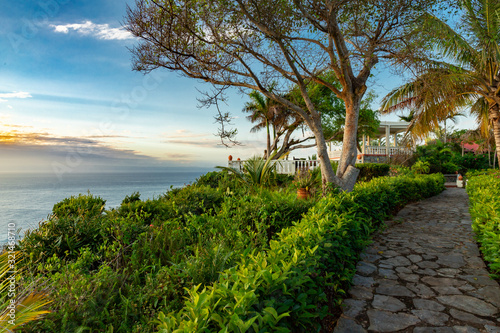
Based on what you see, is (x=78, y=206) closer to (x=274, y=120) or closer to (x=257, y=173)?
(x=257, y=173)

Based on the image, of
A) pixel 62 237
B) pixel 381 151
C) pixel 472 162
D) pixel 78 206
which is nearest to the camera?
pixel 62 237

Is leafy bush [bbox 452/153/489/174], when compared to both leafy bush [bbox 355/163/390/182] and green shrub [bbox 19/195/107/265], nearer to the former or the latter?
leafy bush [bbox 355/163/390/182]

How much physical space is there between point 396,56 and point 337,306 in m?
5.66

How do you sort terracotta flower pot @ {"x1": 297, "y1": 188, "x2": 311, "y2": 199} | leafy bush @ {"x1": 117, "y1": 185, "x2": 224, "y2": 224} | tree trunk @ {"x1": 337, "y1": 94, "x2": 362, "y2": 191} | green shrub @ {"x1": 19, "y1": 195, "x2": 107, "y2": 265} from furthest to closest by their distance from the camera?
tree trunk @ {"x1": 337, "y1": 94, "x2": 362, "y2": 191}, terracotta flower pot @ {"x1": 297, "y1": 188, "x2": 311, "y2": 199}, leafy bush @ {"x1": 117, "y1": 185, "x2": 224, "y2": 224}, green shrub @ {"x1": 19, "y1": 195, "x2": 107, "y2": 265}

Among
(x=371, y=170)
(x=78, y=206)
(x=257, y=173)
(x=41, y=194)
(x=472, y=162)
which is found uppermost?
(x=472, y=162)

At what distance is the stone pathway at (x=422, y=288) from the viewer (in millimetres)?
2479

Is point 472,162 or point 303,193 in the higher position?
point 472,162

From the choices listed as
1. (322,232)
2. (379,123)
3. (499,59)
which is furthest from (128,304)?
(379,123)

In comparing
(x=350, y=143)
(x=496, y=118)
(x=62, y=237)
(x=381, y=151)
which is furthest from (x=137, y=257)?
(x=381, y=151)

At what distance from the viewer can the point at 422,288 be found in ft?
10.4

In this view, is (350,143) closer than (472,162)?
Yes

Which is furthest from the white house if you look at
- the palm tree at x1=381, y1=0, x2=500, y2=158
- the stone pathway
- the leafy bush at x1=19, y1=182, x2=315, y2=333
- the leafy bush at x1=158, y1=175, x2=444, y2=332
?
the leafy bush at x1=158, y1=175, x2=444, y2=332

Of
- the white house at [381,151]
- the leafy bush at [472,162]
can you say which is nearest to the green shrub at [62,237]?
the white house at [381,151]

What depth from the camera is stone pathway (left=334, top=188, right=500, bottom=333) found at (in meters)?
2.48
